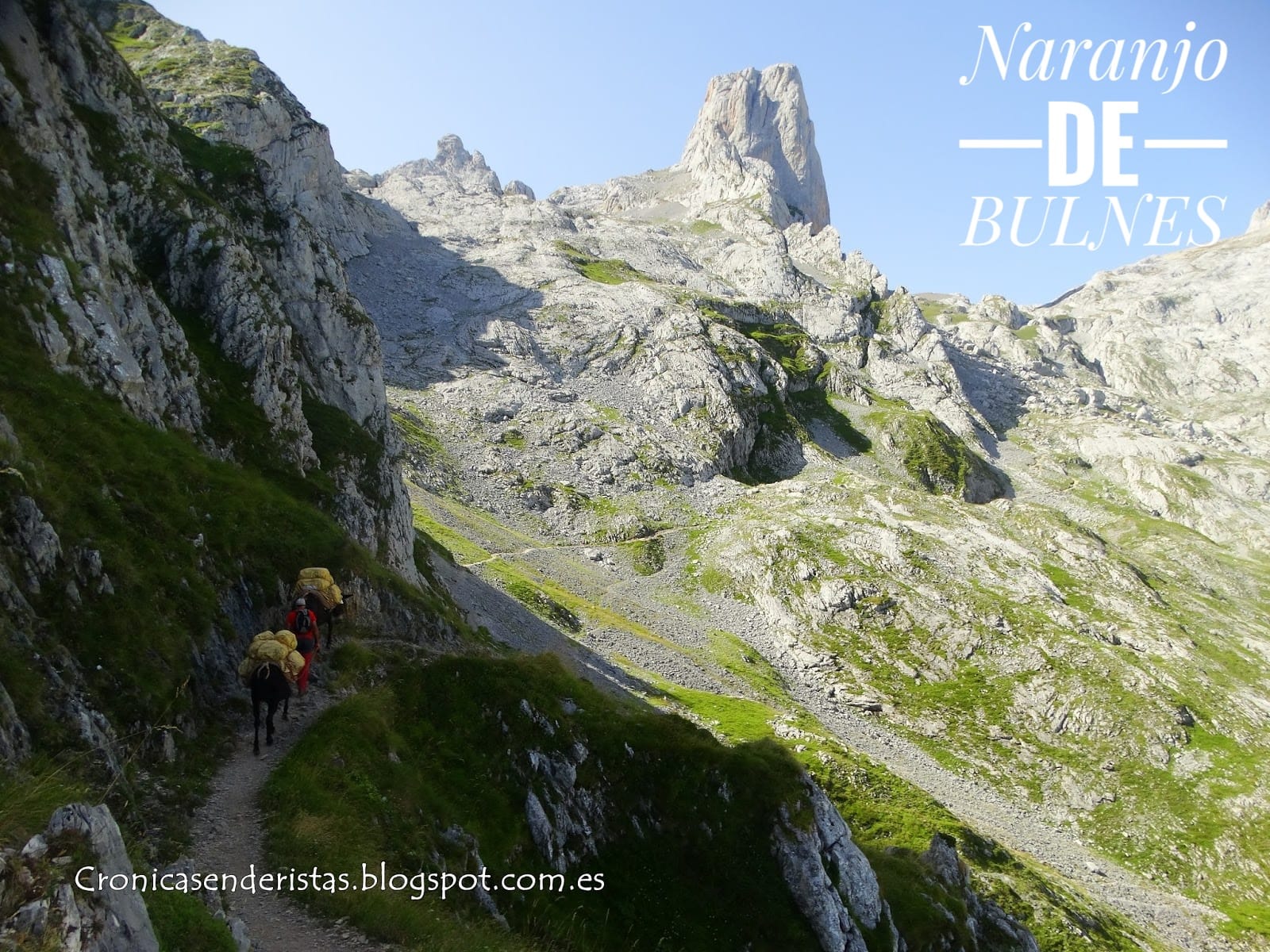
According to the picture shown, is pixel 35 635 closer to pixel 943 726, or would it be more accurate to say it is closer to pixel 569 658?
pixel 569 658

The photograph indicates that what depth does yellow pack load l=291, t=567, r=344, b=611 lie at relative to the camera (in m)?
23.9

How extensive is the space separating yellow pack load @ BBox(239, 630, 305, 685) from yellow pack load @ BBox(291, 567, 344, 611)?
4693mm

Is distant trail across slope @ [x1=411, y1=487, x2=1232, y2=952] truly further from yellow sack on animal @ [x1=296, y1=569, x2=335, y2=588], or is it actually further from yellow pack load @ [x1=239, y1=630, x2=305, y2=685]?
yellow pack load @ [x1=239, y1=630, x2=305, y2=685]

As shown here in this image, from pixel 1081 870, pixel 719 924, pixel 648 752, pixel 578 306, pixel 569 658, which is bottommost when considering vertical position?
pixel 1081 870

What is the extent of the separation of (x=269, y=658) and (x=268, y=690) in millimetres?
854

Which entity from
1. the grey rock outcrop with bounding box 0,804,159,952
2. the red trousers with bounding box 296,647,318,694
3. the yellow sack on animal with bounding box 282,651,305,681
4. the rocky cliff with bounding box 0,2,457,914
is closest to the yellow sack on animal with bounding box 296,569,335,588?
the rocky cliff with bounding box 0,2,457,914

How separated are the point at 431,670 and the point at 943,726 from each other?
2831 inches

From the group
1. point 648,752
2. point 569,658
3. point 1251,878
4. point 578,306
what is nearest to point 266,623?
point 648,752

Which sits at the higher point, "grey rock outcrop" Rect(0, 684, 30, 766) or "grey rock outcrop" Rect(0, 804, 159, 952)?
"grey rock outcrop" Rect(0, 804, 159, 952)

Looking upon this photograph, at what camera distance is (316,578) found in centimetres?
2461

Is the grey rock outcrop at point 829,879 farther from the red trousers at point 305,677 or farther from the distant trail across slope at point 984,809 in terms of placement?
the distant trail across slope at point 984,809

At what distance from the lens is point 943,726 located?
259ft

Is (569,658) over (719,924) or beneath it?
beneath
